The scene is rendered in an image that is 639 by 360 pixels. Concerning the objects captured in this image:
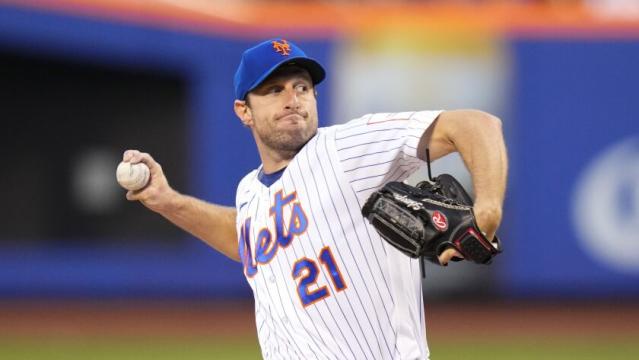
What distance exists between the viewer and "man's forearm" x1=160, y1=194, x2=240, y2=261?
4398 mm

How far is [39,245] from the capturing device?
493 inches

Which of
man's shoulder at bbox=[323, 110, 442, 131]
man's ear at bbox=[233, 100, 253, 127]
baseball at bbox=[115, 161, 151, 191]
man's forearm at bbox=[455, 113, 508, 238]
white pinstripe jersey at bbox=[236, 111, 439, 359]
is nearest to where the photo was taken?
man's forearm at bbox=[455, 113, 508, 238]

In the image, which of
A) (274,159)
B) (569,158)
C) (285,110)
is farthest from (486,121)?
(569,158)

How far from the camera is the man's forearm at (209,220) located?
173 inches

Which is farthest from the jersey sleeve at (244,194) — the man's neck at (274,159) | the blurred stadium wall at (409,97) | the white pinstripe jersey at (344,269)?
the blurred stadium wall at (409,97)

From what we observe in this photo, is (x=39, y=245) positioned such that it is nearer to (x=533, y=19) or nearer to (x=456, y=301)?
(x=456, y=301)

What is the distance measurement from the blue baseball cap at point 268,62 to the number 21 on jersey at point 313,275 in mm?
697

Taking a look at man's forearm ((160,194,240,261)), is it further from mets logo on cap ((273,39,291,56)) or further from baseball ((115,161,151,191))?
mets logo on cap ((273,39,291,56))

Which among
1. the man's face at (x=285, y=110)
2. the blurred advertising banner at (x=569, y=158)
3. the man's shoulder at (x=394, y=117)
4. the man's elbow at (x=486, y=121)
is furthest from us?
the blurred advertising banner at (x=569, y=158)

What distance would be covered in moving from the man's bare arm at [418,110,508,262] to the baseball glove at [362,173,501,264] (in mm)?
45

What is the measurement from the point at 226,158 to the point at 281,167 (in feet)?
28.2

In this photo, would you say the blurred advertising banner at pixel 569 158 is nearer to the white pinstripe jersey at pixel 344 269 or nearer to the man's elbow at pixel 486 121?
the white pinstripe jersey at pixel 344 269

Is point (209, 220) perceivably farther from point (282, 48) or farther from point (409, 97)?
point (409, 97)

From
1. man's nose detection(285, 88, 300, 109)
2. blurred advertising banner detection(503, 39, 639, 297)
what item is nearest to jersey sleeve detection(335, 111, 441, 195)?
man's nose detection(285, 88, 300, 109)
